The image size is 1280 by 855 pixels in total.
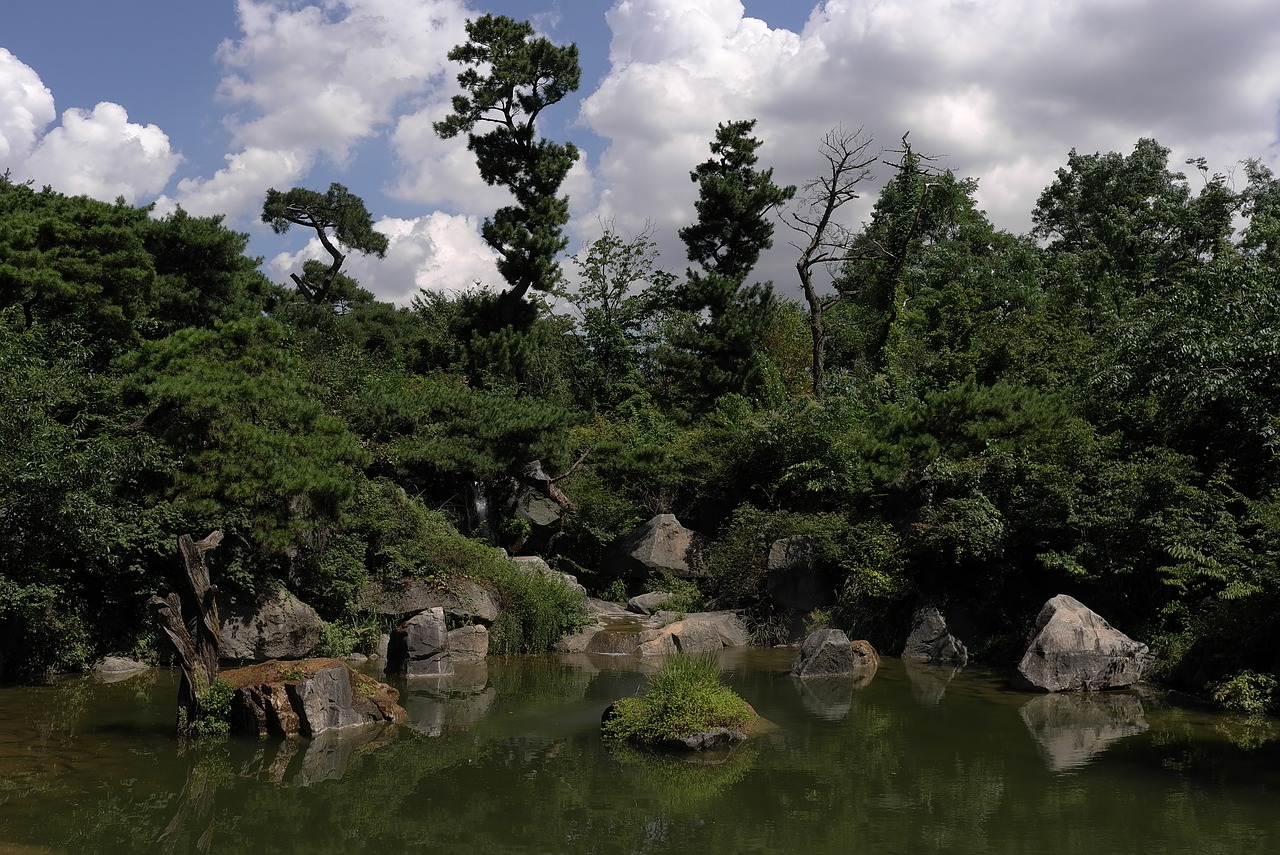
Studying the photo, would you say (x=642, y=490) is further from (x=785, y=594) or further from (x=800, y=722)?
(x=800, y=722)

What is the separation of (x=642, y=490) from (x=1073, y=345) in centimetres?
1002

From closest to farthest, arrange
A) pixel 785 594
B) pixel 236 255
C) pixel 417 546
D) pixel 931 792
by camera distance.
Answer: pixel 931 792
pixel 417 546
pixel 785 594
pixel 236 255

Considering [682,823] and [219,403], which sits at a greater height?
[219,403]

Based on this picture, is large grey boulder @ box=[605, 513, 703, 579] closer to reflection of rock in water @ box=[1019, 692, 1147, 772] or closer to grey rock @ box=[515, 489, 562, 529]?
grey rock @ box=[515, 489, 562, 529]

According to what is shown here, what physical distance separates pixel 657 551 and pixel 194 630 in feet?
39.3

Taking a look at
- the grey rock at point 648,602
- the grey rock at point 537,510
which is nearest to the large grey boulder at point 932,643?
the grey rock at point 648,602

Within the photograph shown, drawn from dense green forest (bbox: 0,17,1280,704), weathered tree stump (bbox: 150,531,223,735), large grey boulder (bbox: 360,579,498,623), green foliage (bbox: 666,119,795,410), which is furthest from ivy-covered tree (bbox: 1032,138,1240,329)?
weathered tree stump (bbox: 150,531,223,735)

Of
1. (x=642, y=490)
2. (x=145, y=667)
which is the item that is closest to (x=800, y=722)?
(x=145, y=667)

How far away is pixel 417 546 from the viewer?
1750 cm

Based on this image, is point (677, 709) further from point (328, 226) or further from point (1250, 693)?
point (328, 226)

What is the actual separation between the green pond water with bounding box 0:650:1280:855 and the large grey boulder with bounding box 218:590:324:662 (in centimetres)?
136

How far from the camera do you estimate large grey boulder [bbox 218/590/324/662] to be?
14836mm

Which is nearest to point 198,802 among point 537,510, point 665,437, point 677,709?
point 677,709

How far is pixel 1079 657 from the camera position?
14.1 m
